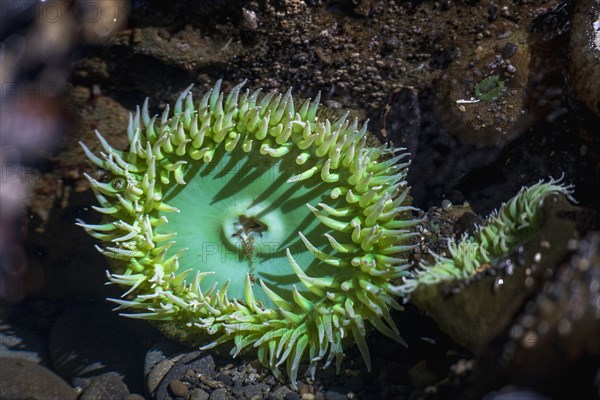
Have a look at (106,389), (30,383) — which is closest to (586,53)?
(106,389)

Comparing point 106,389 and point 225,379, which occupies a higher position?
point 225,379

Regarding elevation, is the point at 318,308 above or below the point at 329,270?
below

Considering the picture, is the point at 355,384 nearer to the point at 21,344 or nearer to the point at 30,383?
the point at 30,383

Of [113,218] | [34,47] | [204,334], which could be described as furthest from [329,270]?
[34,47]

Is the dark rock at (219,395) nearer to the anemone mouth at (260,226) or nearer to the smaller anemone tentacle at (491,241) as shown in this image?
the anemone mouth at (260,226)

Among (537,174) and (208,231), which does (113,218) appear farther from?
(537,174)

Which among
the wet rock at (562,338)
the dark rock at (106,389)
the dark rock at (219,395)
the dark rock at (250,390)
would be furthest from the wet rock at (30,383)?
the wet rock at (562,338)
